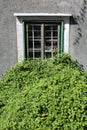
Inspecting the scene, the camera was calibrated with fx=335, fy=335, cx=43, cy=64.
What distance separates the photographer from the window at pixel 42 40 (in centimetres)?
925

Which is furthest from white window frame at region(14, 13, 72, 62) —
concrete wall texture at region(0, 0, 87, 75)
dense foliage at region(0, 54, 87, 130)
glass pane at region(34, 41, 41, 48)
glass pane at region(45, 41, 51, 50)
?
dense foliage at region(0, 54, 87, 130)

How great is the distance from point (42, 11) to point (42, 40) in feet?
2.79

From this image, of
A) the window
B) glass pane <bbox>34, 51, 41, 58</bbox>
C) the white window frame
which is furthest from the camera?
glass pane <bbox>34, 51, 41, 58</bbox>

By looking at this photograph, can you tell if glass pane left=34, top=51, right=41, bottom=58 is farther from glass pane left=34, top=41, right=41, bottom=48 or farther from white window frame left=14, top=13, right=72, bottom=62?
white window frame left=14, top=13, right=72, bottom=62

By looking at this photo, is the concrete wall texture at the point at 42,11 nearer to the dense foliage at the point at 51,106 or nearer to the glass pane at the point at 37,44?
the glass pane at the point at 37,44

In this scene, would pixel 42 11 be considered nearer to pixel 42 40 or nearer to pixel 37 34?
pixel 37 34

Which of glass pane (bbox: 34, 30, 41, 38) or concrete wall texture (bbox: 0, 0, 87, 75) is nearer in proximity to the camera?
concrete wall texture (bbox: 0, 0, 87, 75)

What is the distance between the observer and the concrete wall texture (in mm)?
9000

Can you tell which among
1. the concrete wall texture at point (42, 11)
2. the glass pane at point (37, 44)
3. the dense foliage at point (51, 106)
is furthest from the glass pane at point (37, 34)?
the dense foliage at point (51, 106)

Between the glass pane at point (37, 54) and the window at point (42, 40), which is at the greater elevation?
the window at point (42, 40)

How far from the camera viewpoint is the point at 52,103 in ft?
17.9

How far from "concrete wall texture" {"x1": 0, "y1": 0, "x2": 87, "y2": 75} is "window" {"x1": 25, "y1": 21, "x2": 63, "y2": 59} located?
36 centimetres

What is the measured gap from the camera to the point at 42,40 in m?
9.41

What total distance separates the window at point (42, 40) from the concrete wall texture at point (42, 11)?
358 millimetres
